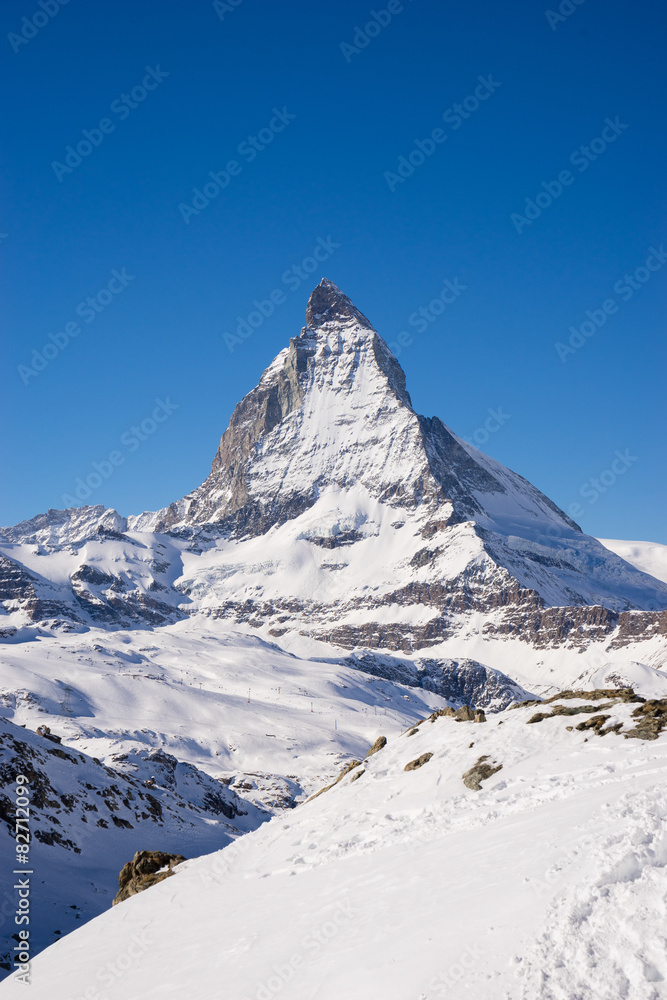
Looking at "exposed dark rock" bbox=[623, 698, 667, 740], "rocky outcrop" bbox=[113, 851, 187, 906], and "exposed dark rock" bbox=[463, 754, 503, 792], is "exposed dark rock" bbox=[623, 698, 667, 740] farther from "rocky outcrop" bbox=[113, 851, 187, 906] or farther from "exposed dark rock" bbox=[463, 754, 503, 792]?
"rocky outcrop" bbox=[113, 851, 187, 906]

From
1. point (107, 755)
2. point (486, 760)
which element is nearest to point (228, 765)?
point (107, 755)
